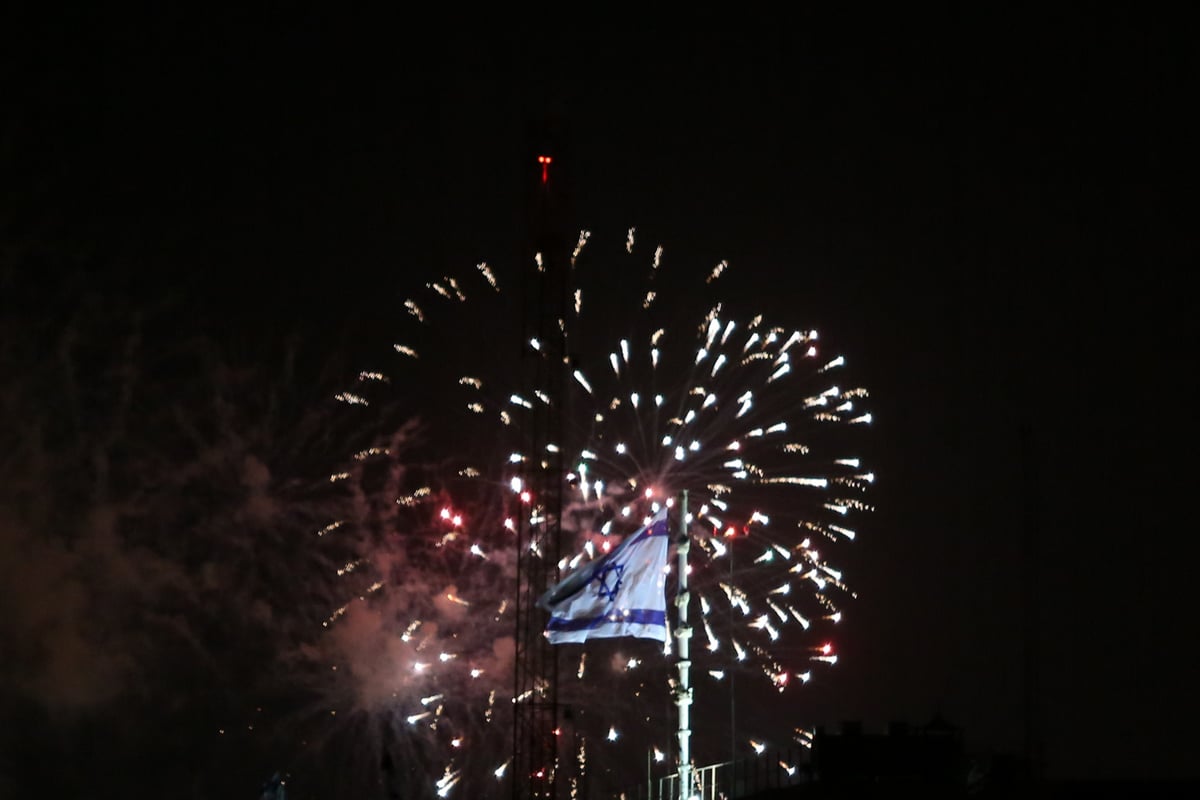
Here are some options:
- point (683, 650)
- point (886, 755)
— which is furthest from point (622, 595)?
point (886, 755)

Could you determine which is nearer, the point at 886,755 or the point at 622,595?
the point at 622,595

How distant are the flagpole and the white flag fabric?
52.9 inches

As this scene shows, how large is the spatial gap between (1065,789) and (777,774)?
10.1m

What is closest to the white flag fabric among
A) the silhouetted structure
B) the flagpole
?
the flagpole

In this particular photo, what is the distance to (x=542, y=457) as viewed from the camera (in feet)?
186

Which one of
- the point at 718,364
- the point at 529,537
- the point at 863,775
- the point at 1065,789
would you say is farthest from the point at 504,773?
the point at 1065,789

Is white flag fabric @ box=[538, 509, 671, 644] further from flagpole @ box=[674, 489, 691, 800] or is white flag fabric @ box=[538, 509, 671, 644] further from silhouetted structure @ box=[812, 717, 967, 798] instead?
silhouetted structure @ box=[812, 717, 967, 798]

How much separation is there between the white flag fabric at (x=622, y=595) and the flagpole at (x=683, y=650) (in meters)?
1.34

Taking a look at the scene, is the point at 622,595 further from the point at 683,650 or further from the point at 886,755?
the point at 886,755

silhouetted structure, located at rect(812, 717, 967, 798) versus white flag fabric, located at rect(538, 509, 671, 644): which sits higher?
white flag fabric, located at rect(538, 509, 671, 644)

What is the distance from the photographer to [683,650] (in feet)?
128

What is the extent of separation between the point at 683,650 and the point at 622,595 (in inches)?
102

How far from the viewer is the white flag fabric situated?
3725 cm

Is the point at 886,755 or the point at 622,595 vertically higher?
the point at 622,595
